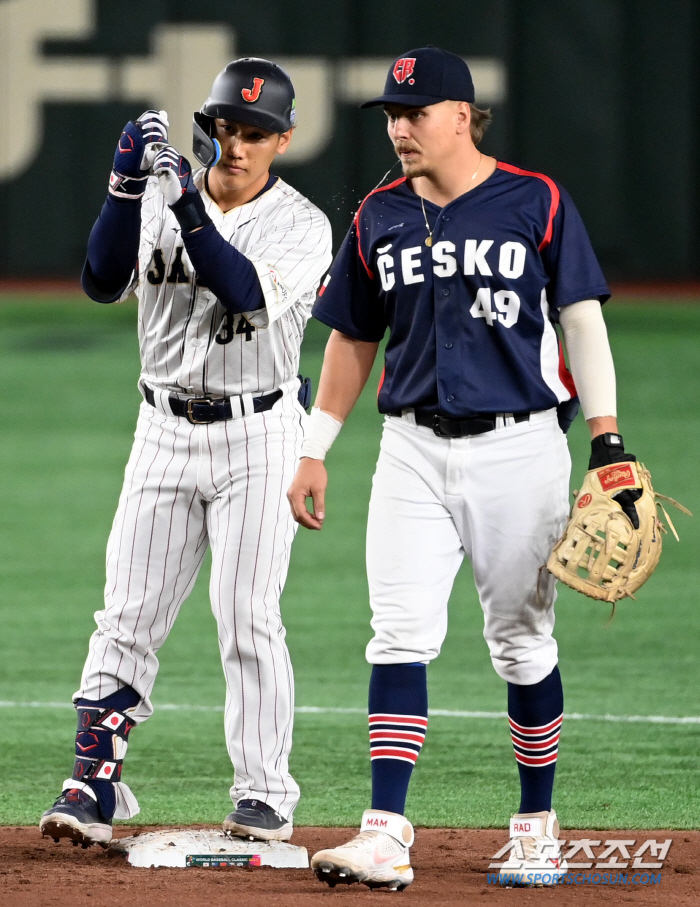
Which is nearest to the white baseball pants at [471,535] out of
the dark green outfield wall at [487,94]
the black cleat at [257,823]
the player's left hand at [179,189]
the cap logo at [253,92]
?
the black cleat at [257,823]

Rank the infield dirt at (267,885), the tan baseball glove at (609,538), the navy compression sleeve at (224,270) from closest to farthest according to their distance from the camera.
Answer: the infield dirt at (267,885) < the tan baseball glove at (609,538) < the navy compression sleeve at (224,270)

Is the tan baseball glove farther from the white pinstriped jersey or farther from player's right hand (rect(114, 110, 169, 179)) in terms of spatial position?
player's right hand (rect(114, 110, 169, 179))

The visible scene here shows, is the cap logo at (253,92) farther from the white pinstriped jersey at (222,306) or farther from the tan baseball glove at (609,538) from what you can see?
the tan baseball glove at (609,538)

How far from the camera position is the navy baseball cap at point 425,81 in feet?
11.9

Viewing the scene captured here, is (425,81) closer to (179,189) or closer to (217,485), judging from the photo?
(179,189)

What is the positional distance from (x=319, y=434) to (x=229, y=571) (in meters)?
0.43

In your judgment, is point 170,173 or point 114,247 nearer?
point 170,173

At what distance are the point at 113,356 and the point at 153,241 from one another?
36.3 feet

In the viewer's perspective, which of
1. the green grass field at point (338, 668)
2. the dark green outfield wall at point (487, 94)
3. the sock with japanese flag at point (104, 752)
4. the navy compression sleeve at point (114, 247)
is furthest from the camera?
the dark green outfield wall at point (487, 94)

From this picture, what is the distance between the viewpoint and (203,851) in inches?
150

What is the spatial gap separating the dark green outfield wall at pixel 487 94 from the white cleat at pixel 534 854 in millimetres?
12208

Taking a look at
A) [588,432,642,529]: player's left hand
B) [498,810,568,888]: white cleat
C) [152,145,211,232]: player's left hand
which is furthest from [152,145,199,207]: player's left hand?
[498,810,568,888]: white cleat

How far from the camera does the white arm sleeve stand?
143 inches

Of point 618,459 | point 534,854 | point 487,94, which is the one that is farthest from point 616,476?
point 487,94
